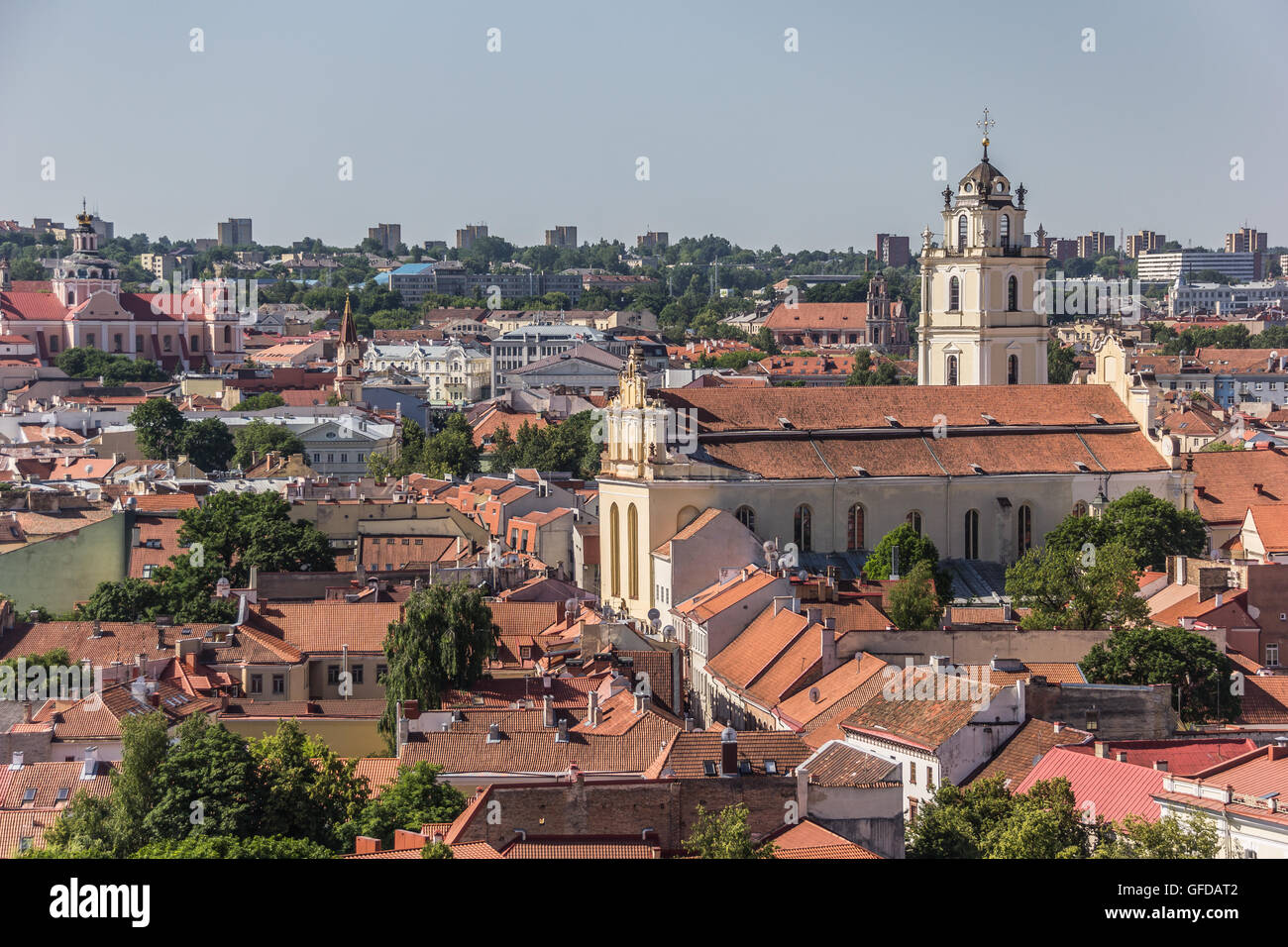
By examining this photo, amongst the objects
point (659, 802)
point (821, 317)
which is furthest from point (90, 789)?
point (821, 317)

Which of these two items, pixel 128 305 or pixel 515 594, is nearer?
pixel 515 594

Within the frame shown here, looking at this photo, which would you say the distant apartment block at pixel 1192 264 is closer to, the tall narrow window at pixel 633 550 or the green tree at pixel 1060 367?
the green tree at pixel 1060 367

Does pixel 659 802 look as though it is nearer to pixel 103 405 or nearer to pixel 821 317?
pixel 103 405

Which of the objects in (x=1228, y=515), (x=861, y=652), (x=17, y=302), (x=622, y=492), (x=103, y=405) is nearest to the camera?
(x=861, y=652)

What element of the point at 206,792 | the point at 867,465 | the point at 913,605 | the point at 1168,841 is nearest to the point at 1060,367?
the point at 867,465
